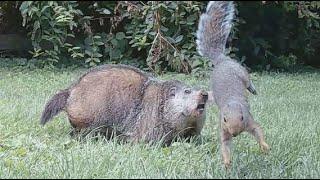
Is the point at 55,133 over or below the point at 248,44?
over

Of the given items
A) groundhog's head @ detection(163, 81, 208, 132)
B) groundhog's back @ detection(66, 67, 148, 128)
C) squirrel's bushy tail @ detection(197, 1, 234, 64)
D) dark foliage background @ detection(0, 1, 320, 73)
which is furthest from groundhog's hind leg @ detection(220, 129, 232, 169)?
dark foliage background @ detection(0, 1, 320, 73)

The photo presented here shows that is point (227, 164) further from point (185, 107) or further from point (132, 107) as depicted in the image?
point (132, 107)

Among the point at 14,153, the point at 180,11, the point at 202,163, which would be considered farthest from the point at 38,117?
the point at 180,11

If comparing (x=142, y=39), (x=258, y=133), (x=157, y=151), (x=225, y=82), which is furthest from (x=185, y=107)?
(x=142, y=39)

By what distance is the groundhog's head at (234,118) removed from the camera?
3.72m

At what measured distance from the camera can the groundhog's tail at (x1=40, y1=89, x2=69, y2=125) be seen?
491 centimetres

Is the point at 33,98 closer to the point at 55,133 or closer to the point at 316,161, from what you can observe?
the point at 55,133

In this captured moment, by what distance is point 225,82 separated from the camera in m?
4.44

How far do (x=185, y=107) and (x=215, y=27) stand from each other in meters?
0.62

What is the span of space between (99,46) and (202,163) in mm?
6813

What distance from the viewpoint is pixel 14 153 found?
409 cm

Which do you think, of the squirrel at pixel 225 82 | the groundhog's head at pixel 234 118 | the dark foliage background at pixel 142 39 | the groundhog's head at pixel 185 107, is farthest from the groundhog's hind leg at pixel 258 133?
the dark foliage background at pixel 142 39

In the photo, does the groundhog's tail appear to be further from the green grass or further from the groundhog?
the green grass

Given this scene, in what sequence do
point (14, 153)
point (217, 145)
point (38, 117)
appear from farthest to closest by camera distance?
point (38, 117), point (217, 145), point (14, 153)
